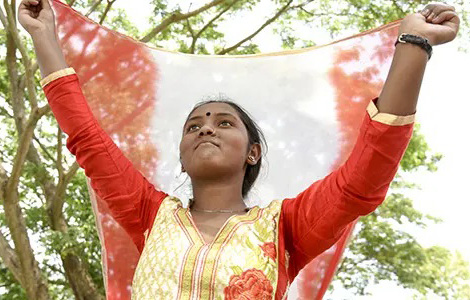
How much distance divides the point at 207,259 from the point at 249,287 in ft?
0.43

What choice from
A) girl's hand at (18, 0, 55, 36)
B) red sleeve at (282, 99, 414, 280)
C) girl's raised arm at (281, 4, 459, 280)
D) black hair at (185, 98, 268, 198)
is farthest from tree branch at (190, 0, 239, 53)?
girl's raised arm at (281, 4, 459, 280)

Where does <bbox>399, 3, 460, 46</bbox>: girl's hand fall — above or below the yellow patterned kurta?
above

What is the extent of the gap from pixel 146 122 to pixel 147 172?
0.63ft

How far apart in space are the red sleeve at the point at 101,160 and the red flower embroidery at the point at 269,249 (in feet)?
1.30

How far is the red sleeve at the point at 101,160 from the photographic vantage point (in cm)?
213

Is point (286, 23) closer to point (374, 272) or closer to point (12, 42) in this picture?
point (12, 42)

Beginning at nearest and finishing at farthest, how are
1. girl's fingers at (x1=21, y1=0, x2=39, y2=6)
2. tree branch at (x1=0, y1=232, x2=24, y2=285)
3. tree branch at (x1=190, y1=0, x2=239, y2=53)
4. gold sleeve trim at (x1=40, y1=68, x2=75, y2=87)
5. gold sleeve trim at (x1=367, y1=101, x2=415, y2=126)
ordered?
1. gold sleeve trim at (x1=367, y1=101, x2=415, y2=126)
2. gold sleeve trim at (x1=40, y1=68, x2=75, y2=87)
3. girl's fingers at (x1=21, y1=0, x2=39, y2=6)
4. tree branch at (x1=0, y1=232, x2=24, y2=285)
5. tree branch at (x1=190, y1=0, x2=239, y2=53)

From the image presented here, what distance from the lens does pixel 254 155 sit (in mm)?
2395

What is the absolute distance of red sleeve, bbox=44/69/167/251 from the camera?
6.98 feet

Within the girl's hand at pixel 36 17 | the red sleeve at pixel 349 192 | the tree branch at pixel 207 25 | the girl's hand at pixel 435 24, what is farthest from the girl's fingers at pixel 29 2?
the tree branch at pixel 207 25

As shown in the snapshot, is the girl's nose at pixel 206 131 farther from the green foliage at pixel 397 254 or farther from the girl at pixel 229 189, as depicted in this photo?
the green foliage at pixel 397 254

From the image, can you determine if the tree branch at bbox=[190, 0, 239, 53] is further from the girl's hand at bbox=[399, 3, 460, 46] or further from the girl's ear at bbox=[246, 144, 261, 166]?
the girl's hand at bbox=[399, 3, 460, 46]

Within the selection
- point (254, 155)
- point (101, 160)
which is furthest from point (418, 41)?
point (101, 160)

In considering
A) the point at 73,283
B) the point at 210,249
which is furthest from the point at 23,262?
the point at 210,249
